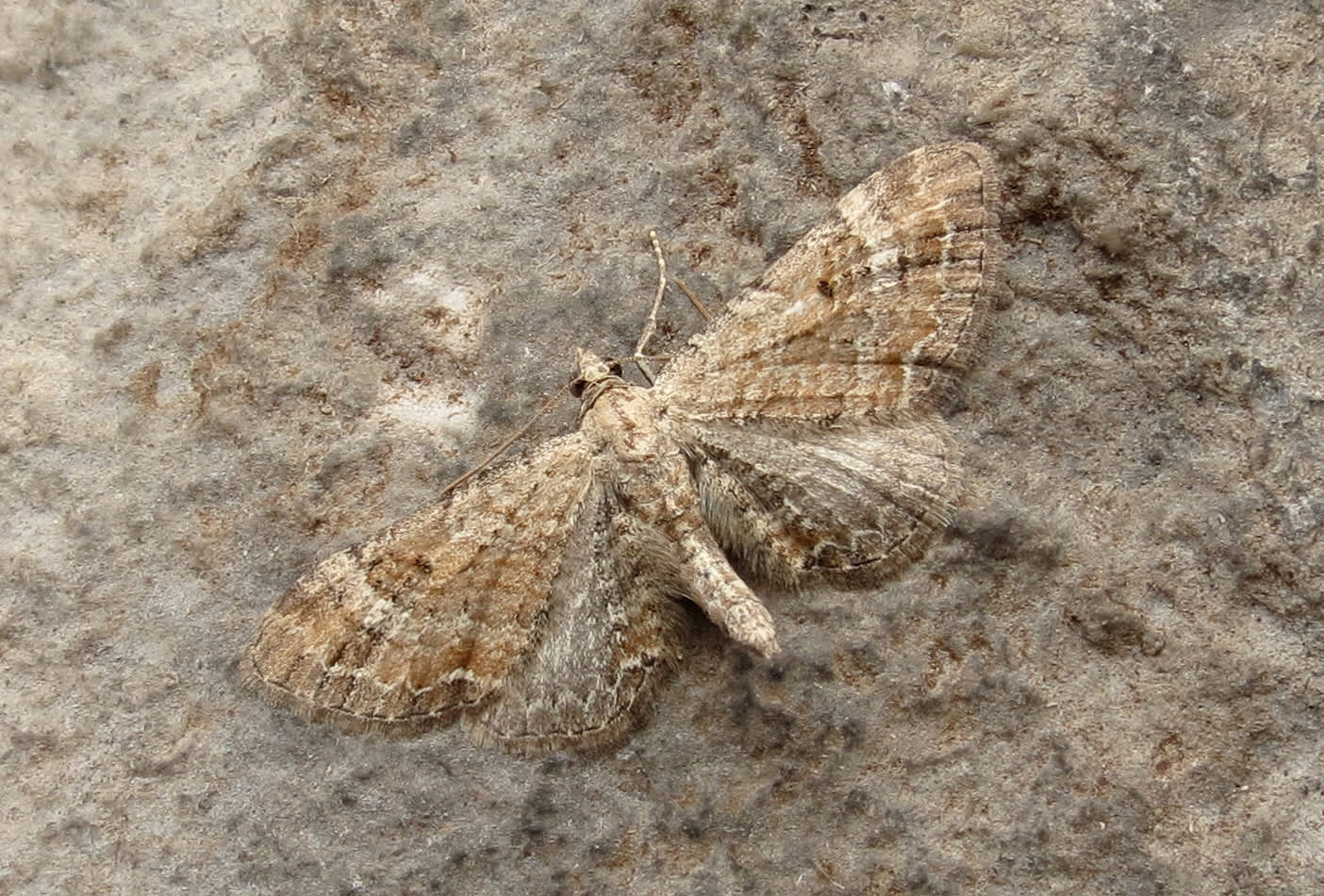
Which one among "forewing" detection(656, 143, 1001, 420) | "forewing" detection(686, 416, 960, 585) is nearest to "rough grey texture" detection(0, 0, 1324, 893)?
"forewing" detection(686, 416, 960, 585)

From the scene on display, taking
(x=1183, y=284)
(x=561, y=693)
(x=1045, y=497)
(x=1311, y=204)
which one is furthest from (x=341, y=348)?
(x=1311, y=204)

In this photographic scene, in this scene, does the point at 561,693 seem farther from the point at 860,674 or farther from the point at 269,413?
the point at 269,413

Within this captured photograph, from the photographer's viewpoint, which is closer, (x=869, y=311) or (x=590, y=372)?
(x=869, y=311)

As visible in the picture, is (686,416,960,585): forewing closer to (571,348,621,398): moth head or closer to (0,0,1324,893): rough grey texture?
(0,0,1324,893): rough grey texture

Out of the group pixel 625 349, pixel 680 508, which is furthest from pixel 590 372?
pixel 680 508

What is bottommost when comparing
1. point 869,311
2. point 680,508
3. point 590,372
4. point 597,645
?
point 597,645

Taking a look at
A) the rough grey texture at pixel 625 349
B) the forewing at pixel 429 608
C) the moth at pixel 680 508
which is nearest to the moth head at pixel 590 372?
the moth at pixel 680 508

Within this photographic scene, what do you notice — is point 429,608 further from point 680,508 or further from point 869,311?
point 869,311
